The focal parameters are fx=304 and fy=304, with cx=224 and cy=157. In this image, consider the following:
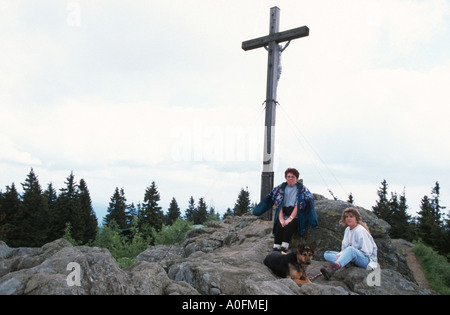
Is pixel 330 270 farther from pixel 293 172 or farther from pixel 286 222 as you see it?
pixel 293 172

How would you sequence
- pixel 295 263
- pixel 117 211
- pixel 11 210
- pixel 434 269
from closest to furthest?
pixel 295 263, pixel 434 269, pixel 11 210, pixel 117 211

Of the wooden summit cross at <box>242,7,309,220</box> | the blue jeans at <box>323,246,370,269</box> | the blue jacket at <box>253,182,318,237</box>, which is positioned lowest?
the blue jeans at <box>323,246,370,269</box>

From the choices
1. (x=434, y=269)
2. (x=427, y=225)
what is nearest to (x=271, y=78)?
(x=434, y=269)

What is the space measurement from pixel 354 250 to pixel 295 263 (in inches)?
55.3

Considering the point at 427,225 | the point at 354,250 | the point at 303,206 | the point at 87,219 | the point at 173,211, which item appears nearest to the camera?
the point at 354,250

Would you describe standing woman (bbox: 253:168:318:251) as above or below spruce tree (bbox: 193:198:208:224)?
above

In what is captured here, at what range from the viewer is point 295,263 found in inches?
258

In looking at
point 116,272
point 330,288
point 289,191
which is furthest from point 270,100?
point 116,272

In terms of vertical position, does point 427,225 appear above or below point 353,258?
below

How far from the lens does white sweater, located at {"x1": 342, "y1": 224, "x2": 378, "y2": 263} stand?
6875 mm

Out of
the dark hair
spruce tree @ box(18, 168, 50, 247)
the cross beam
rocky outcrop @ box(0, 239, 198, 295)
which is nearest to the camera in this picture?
rocky outcrop @ box(0, 239, 198, 295)

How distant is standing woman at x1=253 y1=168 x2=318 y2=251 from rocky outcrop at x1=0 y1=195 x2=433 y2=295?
0.68 m

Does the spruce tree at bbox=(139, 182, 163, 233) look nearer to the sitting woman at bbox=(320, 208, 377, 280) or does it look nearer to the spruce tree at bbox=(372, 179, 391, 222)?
the spruce tree at bbox=(372, 179, 391, 222)

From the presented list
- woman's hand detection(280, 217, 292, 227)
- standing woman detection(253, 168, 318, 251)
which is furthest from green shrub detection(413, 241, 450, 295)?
woman's hand detection(280, 217, 292, 227)
